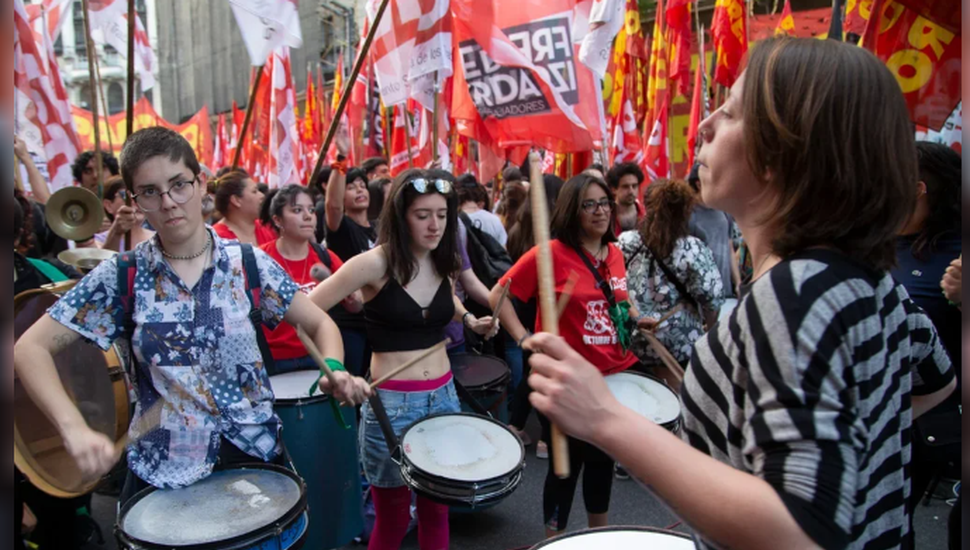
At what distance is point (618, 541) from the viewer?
1.82 m

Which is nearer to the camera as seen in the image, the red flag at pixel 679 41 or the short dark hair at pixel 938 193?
the short dark hair at pixel 938 193

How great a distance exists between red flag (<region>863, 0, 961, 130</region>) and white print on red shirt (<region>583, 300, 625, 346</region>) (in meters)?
2.75

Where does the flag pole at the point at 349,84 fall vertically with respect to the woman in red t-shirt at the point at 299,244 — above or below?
above

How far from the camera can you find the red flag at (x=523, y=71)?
5.82 metres

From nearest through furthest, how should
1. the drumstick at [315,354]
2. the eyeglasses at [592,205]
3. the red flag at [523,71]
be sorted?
the drumstick at [315,354]
the eyeglasses at [592,205]
the red flag at [523,71]

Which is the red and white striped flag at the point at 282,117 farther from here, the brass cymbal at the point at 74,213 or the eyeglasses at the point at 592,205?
the eyeglasses at the point at 592,205

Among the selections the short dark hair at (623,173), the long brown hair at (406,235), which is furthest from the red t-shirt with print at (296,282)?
the short dark hair at (623,173)

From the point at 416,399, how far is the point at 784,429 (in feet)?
7.72

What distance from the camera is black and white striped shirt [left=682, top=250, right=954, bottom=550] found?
2.98ft

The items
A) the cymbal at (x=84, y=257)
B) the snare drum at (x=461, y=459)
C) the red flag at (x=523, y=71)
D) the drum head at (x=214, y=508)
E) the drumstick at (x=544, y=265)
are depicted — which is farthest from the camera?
the red flag at (x=523, y=71)

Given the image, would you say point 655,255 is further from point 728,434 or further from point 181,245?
point 728,434

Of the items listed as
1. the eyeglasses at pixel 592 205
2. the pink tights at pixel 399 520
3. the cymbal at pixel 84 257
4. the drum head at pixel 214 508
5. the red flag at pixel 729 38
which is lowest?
the pink tights at pixel 399 520

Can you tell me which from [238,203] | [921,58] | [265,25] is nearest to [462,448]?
[238,203]

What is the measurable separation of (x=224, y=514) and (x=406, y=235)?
64.5 inches
